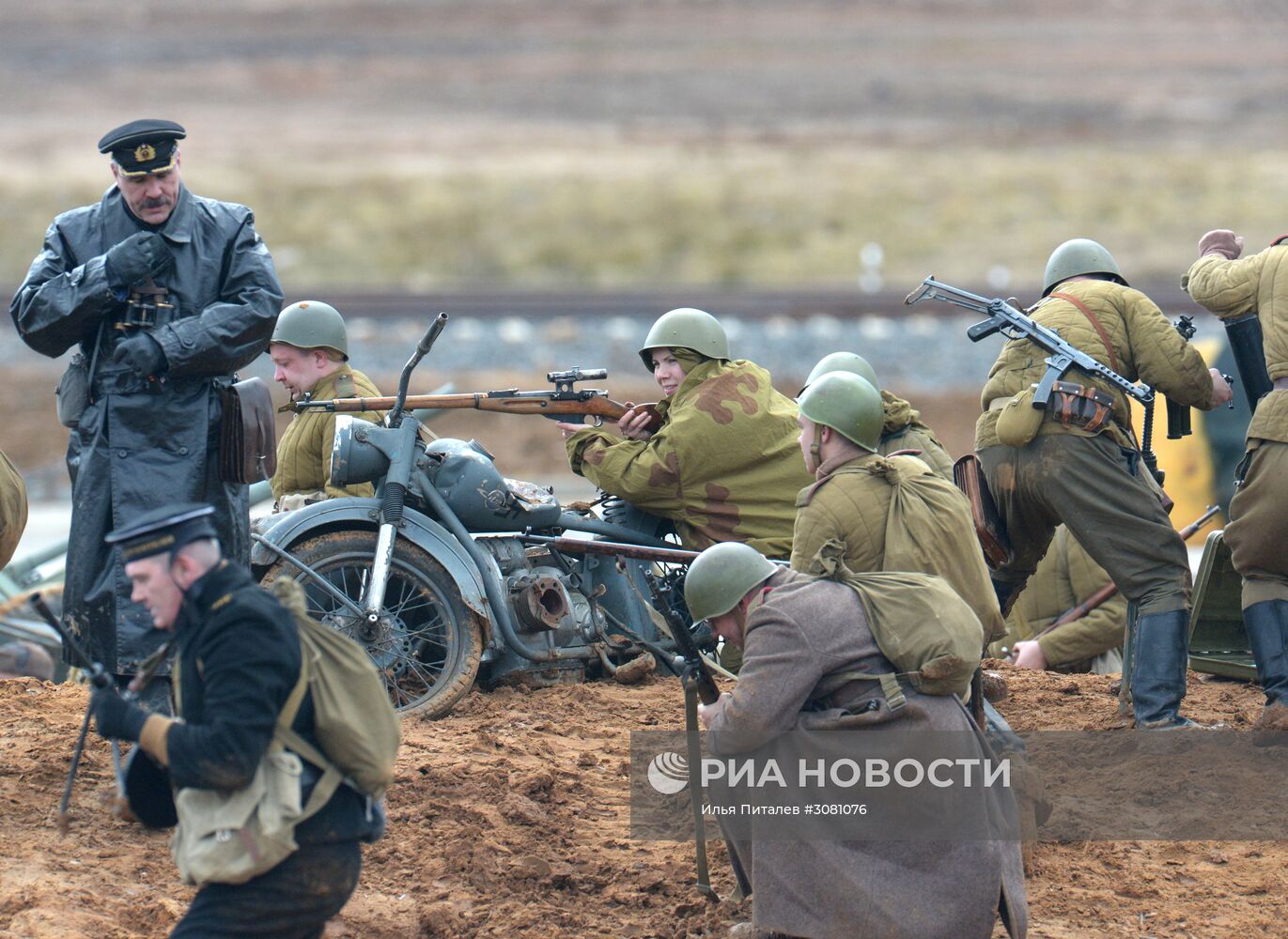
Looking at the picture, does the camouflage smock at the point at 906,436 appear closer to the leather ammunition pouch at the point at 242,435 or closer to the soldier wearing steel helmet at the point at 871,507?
the soldier wearing steel helmet at the point at 871,507

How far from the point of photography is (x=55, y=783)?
23.0ft

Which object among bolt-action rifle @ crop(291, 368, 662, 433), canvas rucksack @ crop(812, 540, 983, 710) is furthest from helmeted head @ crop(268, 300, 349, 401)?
canvas rucksack @ crop(812, 540, 983, 710)

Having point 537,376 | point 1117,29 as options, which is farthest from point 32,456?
point 1117,29

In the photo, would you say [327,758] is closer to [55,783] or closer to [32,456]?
[55,783]

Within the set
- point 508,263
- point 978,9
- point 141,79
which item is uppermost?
point 978,9

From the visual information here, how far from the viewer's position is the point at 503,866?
6.75 meters

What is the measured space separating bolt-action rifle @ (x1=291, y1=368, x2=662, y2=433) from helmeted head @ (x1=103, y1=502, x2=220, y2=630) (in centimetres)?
385

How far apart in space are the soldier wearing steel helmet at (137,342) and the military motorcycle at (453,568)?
112 cm

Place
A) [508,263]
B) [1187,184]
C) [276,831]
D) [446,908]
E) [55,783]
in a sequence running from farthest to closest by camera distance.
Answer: [1187,184]
[508,263]
[55,783]
[446,908]
[276,831]

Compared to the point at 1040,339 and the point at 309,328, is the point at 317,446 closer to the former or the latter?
the point at 309,328

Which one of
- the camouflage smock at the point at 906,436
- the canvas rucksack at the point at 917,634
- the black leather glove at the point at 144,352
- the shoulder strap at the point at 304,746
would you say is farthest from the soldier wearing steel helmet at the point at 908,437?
the shoulder strap at the point at 304,746

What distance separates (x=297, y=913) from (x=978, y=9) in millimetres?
61534

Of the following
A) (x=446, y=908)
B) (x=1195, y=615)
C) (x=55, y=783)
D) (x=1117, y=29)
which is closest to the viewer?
(x=446, y=908)

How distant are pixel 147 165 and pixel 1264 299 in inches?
190
